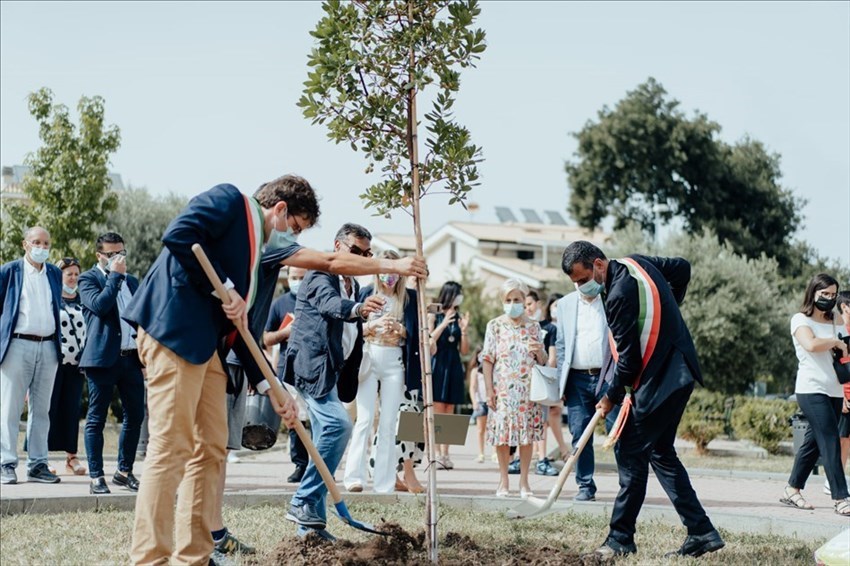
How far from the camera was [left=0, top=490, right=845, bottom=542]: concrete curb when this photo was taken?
8.28m

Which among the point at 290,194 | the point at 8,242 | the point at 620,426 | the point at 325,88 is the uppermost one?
the point at 8,242

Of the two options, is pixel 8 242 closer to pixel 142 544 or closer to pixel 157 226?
pixel 157 226

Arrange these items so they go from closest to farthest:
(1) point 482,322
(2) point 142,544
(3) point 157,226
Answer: (2) point 142,544
(3) point 157,226
(1) point 482,322

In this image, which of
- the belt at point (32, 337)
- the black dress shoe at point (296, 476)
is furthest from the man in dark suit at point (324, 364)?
the belt at point (32, 337)

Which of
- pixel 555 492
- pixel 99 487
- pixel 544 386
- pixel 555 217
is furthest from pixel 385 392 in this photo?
pixel 555 217

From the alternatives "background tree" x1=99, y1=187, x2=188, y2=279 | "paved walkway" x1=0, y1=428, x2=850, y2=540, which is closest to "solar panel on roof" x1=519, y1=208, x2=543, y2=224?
"background tree" x1=99, y1=187, x2=188, y2=279

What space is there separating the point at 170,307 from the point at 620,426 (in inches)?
120

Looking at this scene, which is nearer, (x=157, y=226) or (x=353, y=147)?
(x=353, y=147)

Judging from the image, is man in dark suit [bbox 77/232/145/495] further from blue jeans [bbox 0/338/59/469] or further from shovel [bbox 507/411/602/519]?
shovel [bbox 507/411/602/519]

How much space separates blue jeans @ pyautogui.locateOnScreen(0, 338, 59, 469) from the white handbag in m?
4.59

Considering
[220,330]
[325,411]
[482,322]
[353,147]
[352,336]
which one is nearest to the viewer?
[220,330]

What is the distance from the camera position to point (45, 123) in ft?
77.6

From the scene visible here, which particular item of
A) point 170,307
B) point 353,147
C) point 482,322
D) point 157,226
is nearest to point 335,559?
point 170,307

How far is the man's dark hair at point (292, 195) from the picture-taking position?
6.34 m
